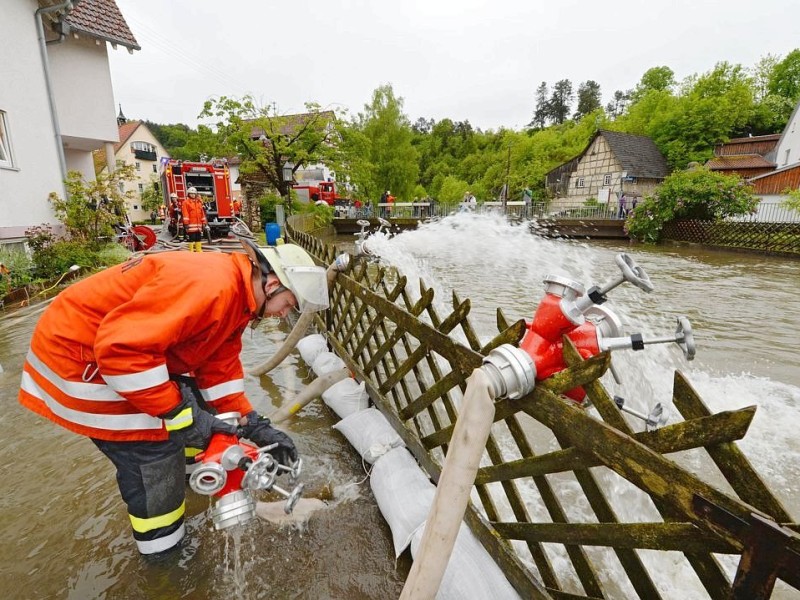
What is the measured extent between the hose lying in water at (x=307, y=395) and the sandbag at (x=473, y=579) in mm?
1960

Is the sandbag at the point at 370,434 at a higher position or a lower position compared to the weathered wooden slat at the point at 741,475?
lower

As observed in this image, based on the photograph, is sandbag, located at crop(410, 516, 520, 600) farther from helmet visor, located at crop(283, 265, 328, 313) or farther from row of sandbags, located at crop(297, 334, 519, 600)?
helmet visor, located at crop(283, 265, 328, 313)

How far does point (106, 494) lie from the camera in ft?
8.93

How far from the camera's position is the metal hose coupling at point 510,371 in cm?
136

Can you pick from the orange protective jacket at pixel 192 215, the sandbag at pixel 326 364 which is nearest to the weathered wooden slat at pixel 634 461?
the sandbag at pixel 326 364

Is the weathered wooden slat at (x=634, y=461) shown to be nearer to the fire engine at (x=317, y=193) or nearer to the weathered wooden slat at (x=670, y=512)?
the weathered wooden slat at (x=670, y=512)

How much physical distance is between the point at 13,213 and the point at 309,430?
882 centimetres

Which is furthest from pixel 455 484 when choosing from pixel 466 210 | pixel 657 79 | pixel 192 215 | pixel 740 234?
pixel 657 79

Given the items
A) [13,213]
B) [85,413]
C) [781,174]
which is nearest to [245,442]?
[85,413]

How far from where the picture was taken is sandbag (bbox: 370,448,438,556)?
84.8 inches

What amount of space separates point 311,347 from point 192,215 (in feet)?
30.7

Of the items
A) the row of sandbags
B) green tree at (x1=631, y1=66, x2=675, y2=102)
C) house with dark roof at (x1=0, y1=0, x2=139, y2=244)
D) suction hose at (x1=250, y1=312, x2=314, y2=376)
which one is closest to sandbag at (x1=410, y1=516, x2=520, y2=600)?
the row of sandbags

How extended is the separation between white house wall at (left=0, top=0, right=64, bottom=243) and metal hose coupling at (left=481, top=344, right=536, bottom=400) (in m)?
10.3

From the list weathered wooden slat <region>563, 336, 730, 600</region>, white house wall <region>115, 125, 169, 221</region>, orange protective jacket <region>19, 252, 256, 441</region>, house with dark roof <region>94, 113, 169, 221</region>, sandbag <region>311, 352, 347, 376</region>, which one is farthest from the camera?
house with dark roof <region>94, 113, 169, 221</region>
